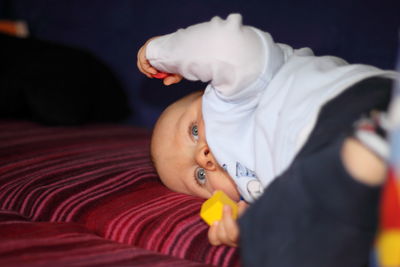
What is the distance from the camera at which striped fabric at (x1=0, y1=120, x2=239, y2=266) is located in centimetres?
84

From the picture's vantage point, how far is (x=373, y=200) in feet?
1.96

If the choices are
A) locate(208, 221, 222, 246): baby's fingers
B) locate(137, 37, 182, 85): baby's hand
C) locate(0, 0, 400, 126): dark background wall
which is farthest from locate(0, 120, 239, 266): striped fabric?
locate(0, 0, 400, 126): dark background wall

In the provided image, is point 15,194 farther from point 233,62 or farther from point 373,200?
point 373,200

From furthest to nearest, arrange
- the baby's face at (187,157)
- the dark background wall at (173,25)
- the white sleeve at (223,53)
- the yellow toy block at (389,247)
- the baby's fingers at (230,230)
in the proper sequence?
the dark background wall at (173,25) → the baby's face at (187,157) → the white sleeve at (223,53) → the baby's fingers at (230,230) → the yellow toy block at (389,247)

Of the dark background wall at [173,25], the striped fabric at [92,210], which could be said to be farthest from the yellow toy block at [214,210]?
the dark background wall at [173,25]

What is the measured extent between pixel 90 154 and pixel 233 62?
1.79 ft

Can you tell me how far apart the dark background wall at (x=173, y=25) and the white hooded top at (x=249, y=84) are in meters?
0.29

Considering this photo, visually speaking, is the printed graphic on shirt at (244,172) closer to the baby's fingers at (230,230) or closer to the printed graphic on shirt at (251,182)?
the printed graphic on shirt at (251,182)

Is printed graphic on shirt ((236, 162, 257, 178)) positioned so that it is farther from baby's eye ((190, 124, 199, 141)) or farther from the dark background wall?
the dark background wall

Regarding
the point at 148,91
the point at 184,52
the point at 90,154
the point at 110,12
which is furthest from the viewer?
the point at 110,12

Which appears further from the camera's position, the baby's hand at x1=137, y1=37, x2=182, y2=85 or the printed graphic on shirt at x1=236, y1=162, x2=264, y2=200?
the baby's hand at x1=137, y1=37, x2=182, y2=85

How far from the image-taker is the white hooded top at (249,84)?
0.88m

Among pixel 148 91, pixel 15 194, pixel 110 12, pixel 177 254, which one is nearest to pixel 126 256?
pixel 177 254

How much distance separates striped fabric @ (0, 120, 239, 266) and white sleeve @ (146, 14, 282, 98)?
26 cm
